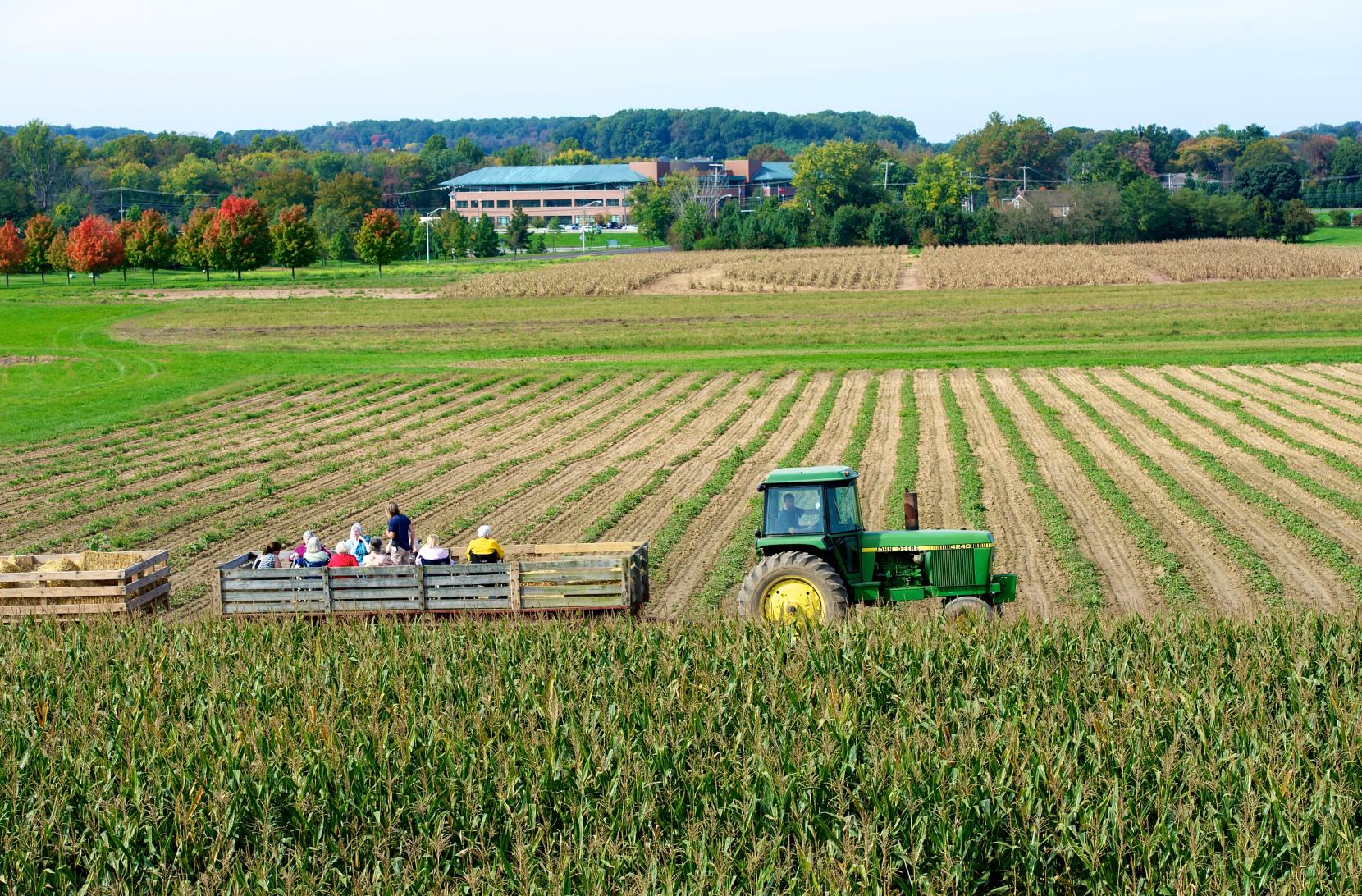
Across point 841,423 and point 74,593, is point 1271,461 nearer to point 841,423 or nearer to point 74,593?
point 841,423

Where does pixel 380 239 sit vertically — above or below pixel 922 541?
above

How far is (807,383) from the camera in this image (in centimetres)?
4253

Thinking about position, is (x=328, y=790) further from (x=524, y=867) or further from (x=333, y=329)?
(x=333, y=329)

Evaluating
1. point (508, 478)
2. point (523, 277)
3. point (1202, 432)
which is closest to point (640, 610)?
point (508, 478)

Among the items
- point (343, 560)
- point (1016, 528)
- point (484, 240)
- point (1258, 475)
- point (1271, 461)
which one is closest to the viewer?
point (343, 560)

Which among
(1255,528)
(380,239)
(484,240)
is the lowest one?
(1255,528)

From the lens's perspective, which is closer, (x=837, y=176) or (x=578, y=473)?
(x=578, y=473)

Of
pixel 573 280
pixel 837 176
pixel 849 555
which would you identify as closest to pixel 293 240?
pixel 573 280

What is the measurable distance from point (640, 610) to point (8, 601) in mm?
8462

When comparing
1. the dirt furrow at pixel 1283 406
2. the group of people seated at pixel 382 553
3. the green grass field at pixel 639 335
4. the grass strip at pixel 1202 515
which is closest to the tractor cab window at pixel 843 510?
the group of people seated at pixel 382 553

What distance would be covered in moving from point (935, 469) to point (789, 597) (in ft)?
41.7

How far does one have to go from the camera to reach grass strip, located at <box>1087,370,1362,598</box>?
65.6ft

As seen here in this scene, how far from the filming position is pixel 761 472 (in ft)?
94.0

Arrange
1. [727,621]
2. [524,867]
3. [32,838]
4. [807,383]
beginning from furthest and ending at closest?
[807,383] < [727,621] < [32,838] < [524,867]
